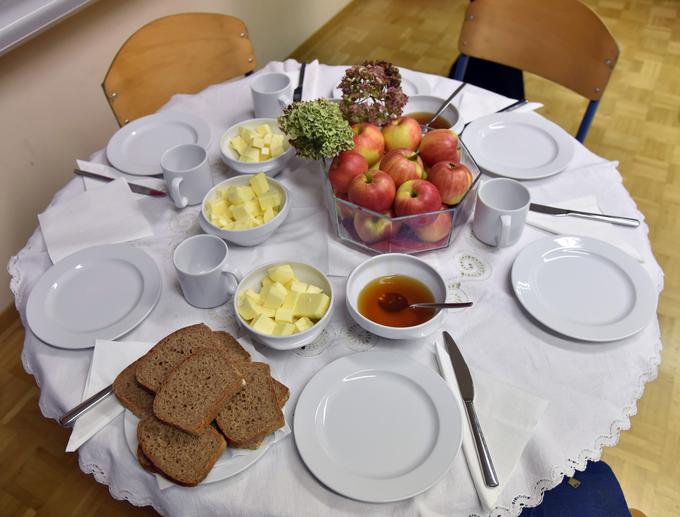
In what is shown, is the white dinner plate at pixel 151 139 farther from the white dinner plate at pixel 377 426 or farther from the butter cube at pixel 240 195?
the white dinner plate at pixel 377 426

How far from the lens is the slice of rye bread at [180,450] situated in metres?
0.66

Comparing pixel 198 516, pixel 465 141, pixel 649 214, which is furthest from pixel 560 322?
pixel 649 214

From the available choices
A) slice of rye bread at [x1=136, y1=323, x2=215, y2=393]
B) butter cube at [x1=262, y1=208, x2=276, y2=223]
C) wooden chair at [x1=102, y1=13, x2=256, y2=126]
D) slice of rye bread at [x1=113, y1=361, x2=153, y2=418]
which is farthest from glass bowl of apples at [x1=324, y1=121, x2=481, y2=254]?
wooden chair at [x1=102, y1=13, x2=256, y2=126]

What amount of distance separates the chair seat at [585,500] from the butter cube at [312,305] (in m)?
0.49

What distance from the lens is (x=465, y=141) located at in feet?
3.67

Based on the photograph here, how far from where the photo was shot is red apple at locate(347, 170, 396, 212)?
0.87 m

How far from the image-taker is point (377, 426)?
0.70 meters

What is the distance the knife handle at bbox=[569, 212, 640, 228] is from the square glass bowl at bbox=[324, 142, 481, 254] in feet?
0.69

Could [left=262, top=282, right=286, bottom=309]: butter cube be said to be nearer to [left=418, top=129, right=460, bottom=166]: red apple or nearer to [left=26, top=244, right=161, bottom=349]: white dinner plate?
[left=26, top=244, right=161, bottom=349]: white dinner plate

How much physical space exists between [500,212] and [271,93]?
0.59 meters

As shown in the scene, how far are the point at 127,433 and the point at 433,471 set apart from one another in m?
0.40

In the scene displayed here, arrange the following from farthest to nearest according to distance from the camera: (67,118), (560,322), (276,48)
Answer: (276,48)
(67,118)
(560,322)

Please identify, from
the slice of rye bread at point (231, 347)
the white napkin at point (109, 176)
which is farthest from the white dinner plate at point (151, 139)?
the slice of rye bread at point (231, 347)

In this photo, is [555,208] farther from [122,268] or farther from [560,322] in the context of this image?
[122,268]
